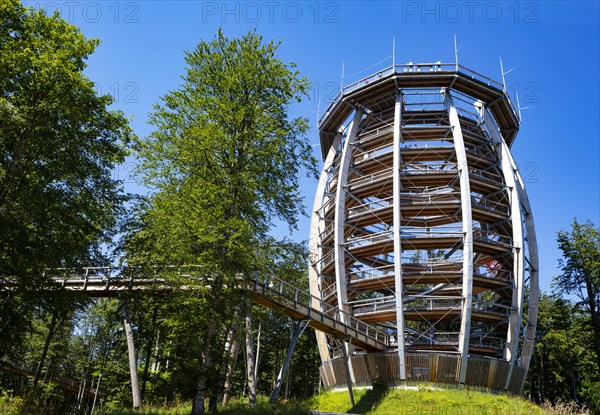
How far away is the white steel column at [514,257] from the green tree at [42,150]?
2381 centimetres

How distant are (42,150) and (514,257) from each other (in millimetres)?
26574

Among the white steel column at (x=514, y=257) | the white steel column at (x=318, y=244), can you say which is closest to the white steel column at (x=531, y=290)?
the white steel column at (x=514, y=257)

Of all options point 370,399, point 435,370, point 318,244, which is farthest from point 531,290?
point 318,244

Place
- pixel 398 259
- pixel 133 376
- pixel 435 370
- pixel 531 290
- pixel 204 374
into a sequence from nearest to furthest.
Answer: pixel 204 374
pixel 133 376
pixel 435 370
pixel 398 259
pixel 531 290

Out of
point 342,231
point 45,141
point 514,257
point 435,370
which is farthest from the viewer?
point 342,231

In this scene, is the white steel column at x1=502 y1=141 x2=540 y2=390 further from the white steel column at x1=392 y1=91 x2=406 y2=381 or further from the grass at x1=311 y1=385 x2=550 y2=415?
the white steel column at x1=392 y1=91 x2=406 y2=381

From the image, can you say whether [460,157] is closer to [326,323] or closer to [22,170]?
[326,323]

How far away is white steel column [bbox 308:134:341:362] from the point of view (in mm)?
32344

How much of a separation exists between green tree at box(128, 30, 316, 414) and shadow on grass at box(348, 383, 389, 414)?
37.4ft

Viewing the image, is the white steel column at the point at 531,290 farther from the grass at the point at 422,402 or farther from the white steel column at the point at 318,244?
the white steel column at the point at 318,244

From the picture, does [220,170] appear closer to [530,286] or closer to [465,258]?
[465,258]

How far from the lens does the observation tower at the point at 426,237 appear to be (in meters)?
27.7

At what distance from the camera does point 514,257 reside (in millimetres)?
29953

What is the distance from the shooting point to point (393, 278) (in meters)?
29.1
